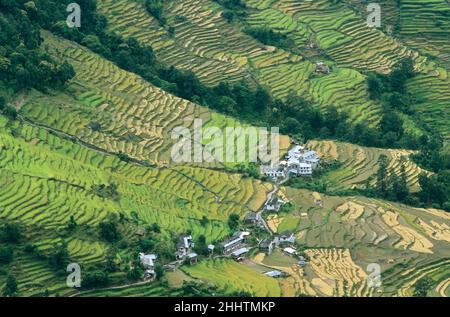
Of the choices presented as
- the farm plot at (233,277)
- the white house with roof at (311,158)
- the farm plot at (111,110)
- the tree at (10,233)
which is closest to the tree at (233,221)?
the farm plot at (233,277)

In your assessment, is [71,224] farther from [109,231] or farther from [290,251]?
[290,251]

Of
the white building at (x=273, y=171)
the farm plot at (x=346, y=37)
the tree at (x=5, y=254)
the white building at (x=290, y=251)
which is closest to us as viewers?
the tree at (x=5, y=254)

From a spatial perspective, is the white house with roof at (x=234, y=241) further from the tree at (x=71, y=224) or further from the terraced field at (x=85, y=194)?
the tree at (x=71, y=224)

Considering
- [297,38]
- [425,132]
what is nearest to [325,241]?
[425,132]

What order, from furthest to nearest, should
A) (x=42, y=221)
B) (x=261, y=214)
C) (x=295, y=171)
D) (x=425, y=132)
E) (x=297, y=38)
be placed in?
(x=297, y=38)
(x=425, y=132)
(x=295, y=171)
(x=261, y=214)
(x=42, y=221)

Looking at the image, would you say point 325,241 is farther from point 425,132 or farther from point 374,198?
point 425,132

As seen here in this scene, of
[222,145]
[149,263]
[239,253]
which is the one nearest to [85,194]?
[149,263]
